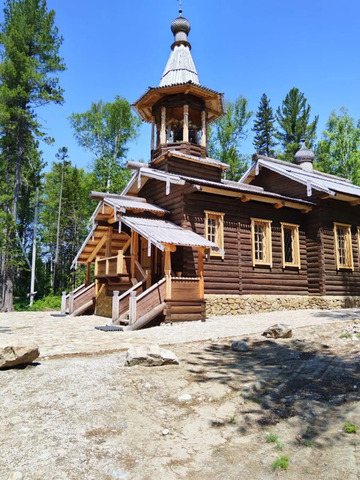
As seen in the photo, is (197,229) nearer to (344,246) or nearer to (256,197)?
(256,197)

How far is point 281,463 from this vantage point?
3287 millimetres

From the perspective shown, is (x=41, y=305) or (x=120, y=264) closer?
(x=120, y=264)

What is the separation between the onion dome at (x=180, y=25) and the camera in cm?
1900

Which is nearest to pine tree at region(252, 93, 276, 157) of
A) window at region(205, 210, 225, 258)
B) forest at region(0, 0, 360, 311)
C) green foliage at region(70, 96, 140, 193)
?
forest at region(0, 0, 360, 311)

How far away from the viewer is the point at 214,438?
12.7 ft

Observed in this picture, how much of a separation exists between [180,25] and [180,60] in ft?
6.81

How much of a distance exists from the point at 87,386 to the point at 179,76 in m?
16.2

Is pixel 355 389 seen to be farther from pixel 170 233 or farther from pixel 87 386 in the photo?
pixel 170 233

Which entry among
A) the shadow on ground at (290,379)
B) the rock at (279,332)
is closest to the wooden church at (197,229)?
the rock at (279,332)

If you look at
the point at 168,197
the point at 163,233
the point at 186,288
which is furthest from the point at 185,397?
the point at 168,197

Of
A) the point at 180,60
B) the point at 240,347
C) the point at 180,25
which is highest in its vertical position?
the point at 180,25

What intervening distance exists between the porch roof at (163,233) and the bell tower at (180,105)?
386 centimetres

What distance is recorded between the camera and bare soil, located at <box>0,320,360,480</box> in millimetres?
3281

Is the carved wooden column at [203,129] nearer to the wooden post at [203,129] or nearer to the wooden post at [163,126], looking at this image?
the wooden post at [203,129]
